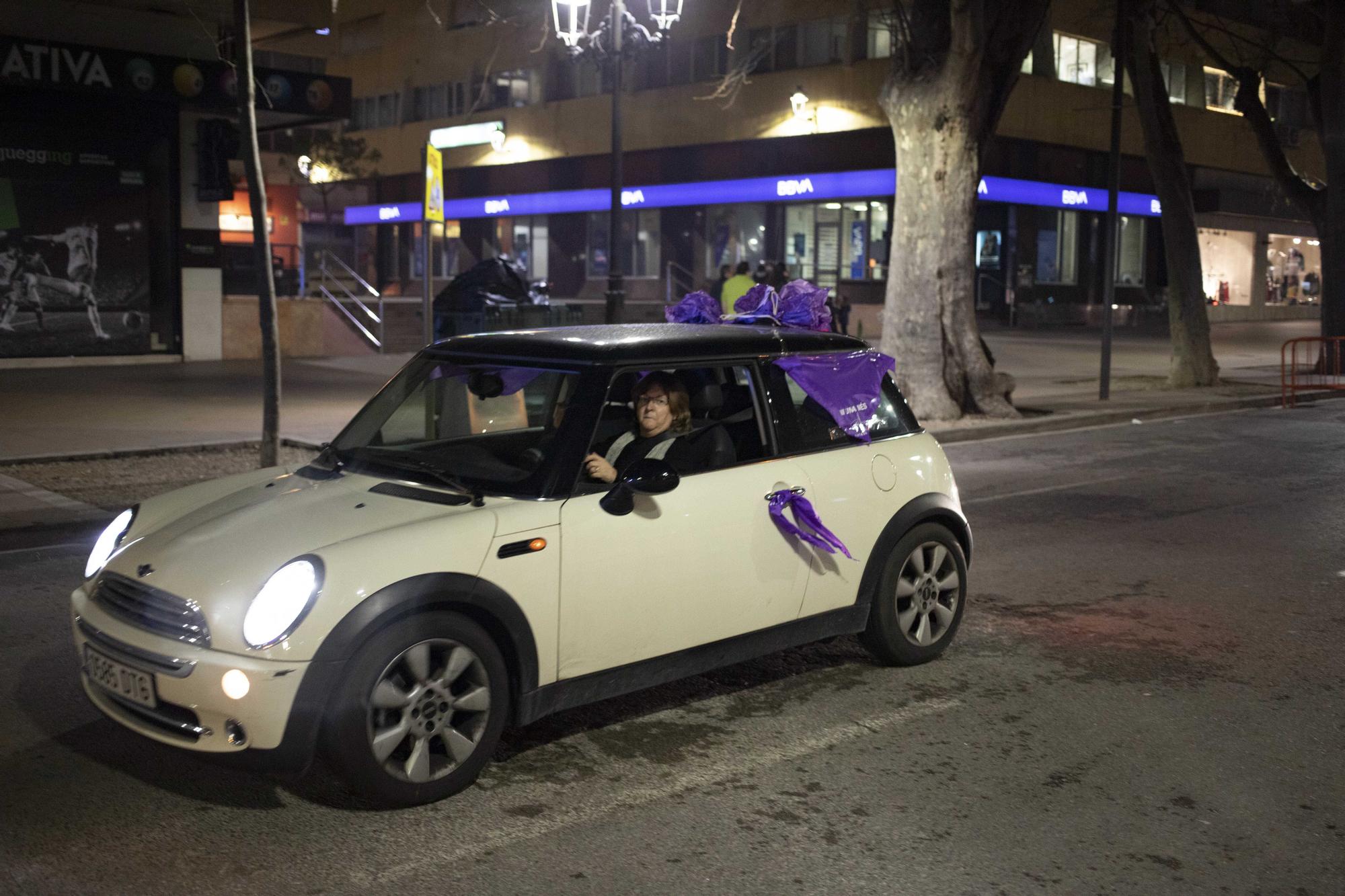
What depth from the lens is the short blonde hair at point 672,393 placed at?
5.42 metres

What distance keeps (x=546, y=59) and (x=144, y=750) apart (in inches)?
1782

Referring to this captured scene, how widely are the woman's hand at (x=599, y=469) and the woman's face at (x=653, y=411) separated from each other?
0.53 m

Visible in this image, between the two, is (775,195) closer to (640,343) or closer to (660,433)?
(660,433)

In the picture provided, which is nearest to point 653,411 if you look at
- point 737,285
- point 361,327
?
point 737,285

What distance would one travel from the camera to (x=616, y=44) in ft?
55.3

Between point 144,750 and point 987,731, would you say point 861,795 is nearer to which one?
point 987,731

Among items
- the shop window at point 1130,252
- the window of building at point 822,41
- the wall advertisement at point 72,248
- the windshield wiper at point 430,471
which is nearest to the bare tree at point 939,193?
the windshield wiper at point 430,471

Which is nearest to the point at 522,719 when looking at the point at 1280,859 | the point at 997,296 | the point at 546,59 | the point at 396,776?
the point at 396,776

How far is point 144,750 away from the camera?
500 cm

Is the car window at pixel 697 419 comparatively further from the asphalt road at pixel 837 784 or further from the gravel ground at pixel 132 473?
the gravel ground at pixel 132 473

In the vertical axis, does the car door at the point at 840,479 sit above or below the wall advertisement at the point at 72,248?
below

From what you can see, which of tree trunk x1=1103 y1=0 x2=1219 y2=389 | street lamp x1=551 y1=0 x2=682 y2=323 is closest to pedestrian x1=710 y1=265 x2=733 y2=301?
street lamp x1=551 y1=0 x2=682 y2=323

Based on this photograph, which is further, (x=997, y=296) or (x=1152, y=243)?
(x=1152, y=243)

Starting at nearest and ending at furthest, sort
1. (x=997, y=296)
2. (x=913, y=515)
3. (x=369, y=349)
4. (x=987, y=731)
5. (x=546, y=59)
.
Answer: (x=987, y=731) < (x=913, y=515) < (x=369, y=349) < (x=997, y=296) < (x=546, y=59)
